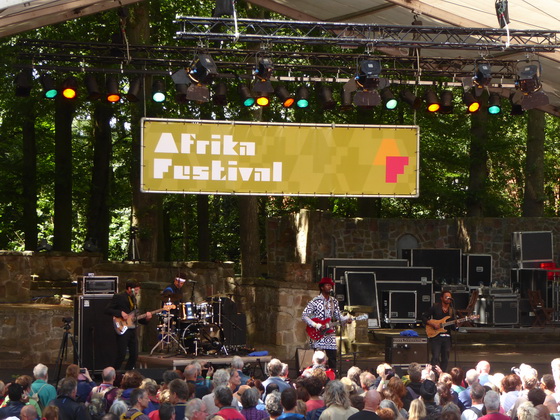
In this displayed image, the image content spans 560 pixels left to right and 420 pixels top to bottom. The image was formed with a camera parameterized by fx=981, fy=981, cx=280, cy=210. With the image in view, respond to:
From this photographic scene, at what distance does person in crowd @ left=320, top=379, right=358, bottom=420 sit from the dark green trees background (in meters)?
12.0

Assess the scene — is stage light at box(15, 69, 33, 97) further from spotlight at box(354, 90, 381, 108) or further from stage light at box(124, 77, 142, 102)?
spotlight at box(354, 90, 381, 108)

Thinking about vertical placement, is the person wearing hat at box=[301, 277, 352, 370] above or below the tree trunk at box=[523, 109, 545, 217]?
below

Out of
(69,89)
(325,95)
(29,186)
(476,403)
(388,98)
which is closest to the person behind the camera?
(476,403)

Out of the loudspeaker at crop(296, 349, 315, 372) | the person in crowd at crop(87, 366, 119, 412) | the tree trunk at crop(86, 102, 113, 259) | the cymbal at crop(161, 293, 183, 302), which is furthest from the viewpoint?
the tree trunk at crop(86, 102, 113, 259)

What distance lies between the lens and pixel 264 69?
1370 cm

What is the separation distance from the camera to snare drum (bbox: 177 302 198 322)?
13969 mm

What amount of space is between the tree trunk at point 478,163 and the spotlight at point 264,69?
36.4 ft

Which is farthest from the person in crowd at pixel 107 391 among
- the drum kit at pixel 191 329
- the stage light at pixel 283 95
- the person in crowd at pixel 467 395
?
the stage light at pixel 283 95

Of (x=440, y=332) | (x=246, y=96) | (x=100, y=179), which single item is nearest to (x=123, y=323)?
(x=246, y=96)

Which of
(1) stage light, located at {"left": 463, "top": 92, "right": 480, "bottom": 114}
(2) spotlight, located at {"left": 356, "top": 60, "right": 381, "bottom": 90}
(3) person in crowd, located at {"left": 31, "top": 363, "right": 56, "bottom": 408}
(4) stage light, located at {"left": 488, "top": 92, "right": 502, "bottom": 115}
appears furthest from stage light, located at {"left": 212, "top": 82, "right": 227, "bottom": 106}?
(3) person in crowd, located at {"left": 31, "top": 363, "right": 56, "bottom": 408}

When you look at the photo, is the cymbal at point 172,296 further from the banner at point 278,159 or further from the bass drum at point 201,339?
the banner at point 278,159

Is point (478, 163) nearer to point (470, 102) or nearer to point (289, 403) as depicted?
point (470, 102)

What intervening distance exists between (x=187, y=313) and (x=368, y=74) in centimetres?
423

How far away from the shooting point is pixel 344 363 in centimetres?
1598
